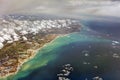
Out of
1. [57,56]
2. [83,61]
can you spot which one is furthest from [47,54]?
[83,61]

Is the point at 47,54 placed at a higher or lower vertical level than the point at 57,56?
higher

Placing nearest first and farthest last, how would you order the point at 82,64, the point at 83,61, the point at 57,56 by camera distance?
the point at 82,64 → the point at 83,61 → the point at 57,56

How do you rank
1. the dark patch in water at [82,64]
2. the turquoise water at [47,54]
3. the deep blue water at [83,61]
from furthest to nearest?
1. the turquoise water at [47,54]
2. the deep blue water at [83,61]
3. the dark patch in water at [82,64]

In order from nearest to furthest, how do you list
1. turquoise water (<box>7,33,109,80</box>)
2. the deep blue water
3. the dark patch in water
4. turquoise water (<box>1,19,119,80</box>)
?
1. the dark patch in water
2. the deep blue water
3. turquoise water (<box>1,19,119,80</box>)
4. turquoise water (<box>7,33,109,80</box>)

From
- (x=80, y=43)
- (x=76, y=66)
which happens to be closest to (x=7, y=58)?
(x=76, y=66)

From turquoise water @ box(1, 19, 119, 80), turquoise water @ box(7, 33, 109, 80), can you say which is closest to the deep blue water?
turquoise water @ box(1, 19, 119, 80)

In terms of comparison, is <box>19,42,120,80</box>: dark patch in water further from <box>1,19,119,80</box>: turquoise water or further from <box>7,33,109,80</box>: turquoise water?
<box>7,33,109,80</box>: turquoise water

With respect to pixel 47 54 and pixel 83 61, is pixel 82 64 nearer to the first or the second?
pixel 83 61

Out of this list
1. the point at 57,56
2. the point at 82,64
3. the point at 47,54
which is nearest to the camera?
the point at 82,64

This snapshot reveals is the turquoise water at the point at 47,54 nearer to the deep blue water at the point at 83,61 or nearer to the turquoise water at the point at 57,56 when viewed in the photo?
the turquoise water at the point at 57,56

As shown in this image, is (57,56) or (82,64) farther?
(57,56)

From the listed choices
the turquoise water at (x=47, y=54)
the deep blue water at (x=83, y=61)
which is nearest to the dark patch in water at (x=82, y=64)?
the deep blue water at (x=83, y=61)

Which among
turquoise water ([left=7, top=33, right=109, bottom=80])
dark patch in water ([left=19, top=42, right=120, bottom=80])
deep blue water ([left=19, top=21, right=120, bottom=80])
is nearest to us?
dark patch in water ([left=19, top=42, right=120, bottom=80])
